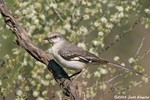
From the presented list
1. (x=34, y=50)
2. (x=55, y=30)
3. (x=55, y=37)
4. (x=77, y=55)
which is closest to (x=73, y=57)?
(x=77, y=55)

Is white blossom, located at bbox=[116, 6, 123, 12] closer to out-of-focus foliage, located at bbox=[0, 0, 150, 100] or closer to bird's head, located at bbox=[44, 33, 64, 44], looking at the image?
out-of-focus foliage, located at bbox=[0, 0, 150, 100]

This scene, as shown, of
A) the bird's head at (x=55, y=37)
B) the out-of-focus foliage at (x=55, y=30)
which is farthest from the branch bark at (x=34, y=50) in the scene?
the out-of-focus foliage at (x=55, y=30)

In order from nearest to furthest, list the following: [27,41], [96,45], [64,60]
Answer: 1. [27,41]
2. [64,60]
3. [96,45]

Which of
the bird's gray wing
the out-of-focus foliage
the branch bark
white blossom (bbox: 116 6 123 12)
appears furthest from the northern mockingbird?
white blossom (bbox: 116 6 123 12)

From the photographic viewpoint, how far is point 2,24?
10430 mm

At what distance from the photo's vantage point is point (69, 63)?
9141 mm

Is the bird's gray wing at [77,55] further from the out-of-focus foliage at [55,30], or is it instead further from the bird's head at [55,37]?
the out-of-focus foliage at [55,30]

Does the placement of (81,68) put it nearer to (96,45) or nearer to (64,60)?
(64,60)

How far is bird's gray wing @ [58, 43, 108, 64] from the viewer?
30.0 ft

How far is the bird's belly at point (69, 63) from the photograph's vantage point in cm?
907

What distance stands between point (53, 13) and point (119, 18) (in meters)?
1.28

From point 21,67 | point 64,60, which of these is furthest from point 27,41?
point 21,67

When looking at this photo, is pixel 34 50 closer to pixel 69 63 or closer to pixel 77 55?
pixel 69 63

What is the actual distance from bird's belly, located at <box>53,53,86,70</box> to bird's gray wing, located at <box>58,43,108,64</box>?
0.18 ft
